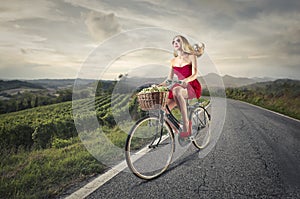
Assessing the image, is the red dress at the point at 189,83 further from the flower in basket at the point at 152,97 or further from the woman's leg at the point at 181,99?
the flower in basket at the point at 152,97

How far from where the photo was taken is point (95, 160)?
3926 mm

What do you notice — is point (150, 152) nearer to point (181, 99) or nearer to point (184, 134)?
point (184, 134)

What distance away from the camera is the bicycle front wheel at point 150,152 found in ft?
10.2

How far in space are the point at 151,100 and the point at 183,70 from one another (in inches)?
28.5

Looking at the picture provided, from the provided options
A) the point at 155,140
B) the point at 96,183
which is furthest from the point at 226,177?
the point at 96,183

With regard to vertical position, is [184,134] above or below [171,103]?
below

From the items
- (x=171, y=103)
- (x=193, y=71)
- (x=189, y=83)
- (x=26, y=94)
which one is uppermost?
(x=193, y=71)

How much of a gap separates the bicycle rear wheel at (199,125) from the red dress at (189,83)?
70 cm

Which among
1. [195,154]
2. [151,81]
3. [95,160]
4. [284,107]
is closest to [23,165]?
[95,160]

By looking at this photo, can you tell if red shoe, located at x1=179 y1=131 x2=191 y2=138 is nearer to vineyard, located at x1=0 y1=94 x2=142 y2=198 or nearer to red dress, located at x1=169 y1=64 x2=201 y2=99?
red dress, located at x1=169 y1=64 x2=201 y2=99

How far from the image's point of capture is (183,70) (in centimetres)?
338

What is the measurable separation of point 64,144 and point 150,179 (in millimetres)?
2539

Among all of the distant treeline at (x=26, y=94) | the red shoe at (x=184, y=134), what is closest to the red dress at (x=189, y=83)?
the red shoe at (x=184, y=134)

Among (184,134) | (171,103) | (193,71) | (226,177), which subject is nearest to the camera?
(226,177)
